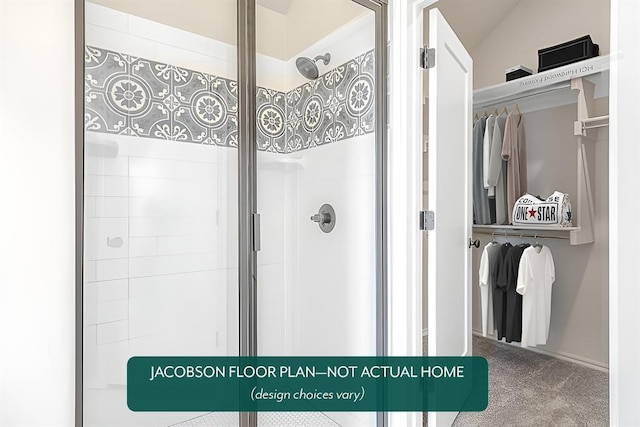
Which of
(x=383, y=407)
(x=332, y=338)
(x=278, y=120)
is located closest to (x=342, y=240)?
(x=332, y=338)

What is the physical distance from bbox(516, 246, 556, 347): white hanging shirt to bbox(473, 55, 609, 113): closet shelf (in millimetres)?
1063

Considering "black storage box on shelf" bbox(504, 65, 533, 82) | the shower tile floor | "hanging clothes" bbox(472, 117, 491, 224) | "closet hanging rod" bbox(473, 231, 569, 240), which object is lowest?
the shower tile floor

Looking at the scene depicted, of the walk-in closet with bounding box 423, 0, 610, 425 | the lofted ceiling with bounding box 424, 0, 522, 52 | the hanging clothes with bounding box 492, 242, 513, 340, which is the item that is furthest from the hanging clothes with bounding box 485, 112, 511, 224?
the lofted ceiling with bounding box 424, 0, 522, 52

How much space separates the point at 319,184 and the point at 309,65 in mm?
446

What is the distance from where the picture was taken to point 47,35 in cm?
95

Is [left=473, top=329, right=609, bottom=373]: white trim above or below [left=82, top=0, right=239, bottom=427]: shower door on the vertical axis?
below

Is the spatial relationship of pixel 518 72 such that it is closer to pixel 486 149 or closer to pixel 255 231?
pixel 486 149

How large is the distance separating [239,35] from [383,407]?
5.01 ft

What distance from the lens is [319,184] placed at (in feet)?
4.98

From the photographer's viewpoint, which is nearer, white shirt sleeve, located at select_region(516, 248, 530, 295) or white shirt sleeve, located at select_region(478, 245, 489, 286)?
white shirt sleeve, located at select_region(516, 248, 530, 295)

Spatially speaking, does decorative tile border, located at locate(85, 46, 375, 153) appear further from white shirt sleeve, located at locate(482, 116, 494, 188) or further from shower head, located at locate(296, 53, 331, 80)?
white shirt sleeve, located at locate(482, 116, 494, 188)

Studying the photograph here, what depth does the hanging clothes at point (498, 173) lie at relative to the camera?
2.83 metres

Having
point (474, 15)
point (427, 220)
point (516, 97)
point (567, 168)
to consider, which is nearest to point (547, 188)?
point (567, 168)

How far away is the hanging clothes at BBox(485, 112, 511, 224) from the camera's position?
9.27ft
